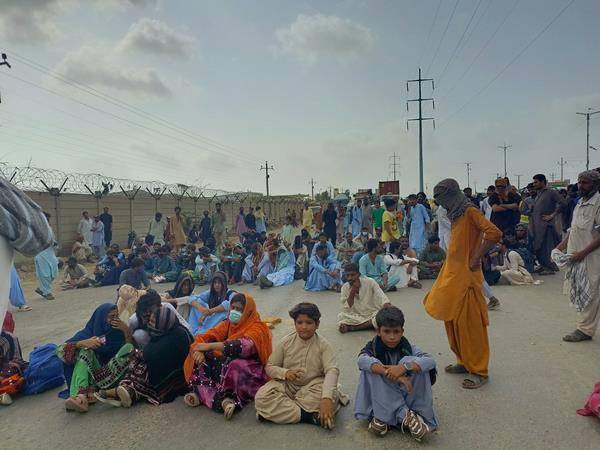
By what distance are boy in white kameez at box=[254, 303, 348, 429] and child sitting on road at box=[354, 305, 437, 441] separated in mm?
235

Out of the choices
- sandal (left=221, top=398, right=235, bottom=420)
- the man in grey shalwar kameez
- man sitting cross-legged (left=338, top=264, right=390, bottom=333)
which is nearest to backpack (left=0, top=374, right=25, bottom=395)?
sandal (left=221, top=398, right=235, bottom=420)

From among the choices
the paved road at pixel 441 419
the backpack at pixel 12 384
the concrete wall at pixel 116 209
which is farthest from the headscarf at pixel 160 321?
the concrete wall at pixel 116 209

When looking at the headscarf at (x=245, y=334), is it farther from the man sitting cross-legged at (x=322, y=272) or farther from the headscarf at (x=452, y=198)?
the man sitting cross-legged at (x=322, y=272)

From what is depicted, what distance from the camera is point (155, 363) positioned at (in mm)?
3592

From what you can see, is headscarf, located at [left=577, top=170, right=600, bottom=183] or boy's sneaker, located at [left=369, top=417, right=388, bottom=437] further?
headscarf, located at [left=577, top=170, right=600, bottom=183]

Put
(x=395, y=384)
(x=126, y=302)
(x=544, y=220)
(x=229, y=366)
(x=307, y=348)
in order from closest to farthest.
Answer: (x=395, y=384) → (x=307, y=348) → (x=229, y=366) → (x=126, y=302) → (x=544, y=220)

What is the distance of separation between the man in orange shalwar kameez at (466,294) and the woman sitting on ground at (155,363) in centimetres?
214

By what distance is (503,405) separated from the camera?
319cm

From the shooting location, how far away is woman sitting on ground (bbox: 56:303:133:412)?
11.6 feet

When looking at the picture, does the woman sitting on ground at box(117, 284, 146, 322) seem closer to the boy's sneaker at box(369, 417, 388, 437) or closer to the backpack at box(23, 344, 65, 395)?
the backpack at box(23, 344, 65, 395)

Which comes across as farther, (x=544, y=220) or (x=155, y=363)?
(x=544, y=220)

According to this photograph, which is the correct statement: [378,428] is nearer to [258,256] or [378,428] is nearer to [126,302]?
[126,302]

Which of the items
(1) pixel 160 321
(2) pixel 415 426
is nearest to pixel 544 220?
(2) pixel 415 426

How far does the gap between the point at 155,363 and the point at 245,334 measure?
766 mm
